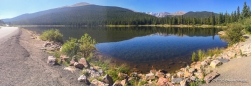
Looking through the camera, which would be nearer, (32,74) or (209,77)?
(32,74)

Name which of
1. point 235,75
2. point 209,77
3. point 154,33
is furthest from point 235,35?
point 154,33

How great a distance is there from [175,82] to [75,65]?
568 cm

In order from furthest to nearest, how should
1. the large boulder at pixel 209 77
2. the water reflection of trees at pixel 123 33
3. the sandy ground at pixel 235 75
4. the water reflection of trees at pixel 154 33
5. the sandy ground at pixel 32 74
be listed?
the water reflection of trees at pixel 154 33, the water reflection of trees at pixel 123 33, the large boulder at pixel 209 77, the sandy ground at pixel 235 75, the sandy ground at pixel 32 74

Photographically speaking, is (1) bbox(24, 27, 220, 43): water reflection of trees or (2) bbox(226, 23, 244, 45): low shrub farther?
(1) bbox(24, 27, 220, 43): water reflection of trees

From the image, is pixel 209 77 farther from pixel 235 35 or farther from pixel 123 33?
pixel 123 33

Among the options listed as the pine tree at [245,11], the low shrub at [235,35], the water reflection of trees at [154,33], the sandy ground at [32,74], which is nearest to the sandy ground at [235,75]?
the sandy ground at [32,74]

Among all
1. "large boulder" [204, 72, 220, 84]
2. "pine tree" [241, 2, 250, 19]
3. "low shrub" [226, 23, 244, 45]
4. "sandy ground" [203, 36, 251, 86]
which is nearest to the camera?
"sandy ground" [203, 36, 251, 86]

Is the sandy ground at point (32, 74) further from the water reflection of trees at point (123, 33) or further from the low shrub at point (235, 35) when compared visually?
the water reflection of trees at point (123, 33)

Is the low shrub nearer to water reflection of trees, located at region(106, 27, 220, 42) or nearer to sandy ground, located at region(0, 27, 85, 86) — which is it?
water reflection of trees, located at region(106, 27, 220, 42)

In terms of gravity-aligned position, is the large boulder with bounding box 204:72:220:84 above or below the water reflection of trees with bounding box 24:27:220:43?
below

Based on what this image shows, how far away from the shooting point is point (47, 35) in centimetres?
2848

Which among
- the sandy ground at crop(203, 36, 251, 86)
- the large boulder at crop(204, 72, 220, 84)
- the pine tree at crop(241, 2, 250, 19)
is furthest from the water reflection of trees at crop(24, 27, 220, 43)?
the large boulder at crop(204, 72, 220, 84)

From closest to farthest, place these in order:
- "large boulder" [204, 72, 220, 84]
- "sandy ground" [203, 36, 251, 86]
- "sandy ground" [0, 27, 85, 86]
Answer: "sandy ground" [0, 27, 85, 86] < "sandy ground" [203, 36, 251, 86] < "large boulder" [204, 72, 220, 84]

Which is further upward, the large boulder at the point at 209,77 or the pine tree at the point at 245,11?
the pine tree at the point at 245,11
